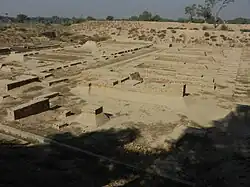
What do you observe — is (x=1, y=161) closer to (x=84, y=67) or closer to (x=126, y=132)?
(x=126, y=132)

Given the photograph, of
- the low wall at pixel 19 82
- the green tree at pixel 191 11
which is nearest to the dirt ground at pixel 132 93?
the low wall at pixel 19 82

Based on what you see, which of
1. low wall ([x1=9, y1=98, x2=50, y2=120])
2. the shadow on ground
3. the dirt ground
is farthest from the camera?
low wall ([x1=9, y1=98, x2=50, y2=120])

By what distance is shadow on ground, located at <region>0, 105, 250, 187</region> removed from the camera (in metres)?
6.58

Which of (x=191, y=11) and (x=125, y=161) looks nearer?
(x=125, y=161)

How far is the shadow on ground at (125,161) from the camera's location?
21.6ft

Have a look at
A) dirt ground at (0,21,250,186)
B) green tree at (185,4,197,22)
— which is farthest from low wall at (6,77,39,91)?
green tree at (185,4,197,22)

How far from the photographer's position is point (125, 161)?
7.52 metres

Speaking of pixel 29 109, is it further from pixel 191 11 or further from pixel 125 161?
pixel 191 11

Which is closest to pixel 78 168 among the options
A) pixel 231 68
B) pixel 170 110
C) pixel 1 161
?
pixel 1 161

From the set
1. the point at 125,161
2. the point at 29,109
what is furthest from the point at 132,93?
the point at 125,161

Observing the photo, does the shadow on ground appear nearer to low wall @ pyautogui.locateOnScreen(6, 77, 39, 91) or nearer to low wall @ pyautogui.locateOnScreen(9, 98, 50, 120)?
low wall @ pyautogui.locateOnScreen(9, 98, 50, 120)

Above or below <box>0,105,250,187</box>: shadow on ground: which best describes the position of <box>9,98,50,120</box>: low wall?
above

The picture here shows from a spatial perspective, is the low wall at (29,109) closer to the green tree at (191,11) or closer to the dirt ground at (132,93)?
the dirt ground at (132,93)

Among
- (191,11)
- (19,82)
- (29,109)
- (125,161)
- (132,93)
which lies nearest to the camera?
(125,161)
